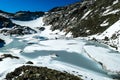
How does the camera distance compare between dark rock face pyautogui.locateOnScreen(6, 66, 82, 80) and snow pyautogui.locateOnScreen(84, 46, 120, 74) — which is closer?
dark rock face pyautogui.locateOnScreen(6, 66, 82, 80)

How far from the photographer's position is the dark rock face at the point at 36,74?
27.9m

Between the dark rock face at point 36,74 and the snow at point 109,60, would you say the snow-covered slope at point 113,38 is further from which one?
the dark rock face at point 36,74

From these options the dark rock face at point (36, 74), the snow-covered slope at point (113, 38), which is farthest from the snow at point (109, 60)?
the dark rock face at point (36, 74)

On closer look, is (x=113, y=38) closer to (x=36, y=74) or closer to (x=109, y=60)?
(x=109, y=60)

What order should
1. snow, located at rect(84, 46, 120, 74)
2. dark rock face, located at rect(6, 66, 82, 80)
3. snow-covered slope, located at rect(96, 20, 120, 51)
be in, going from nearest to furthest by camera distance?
dark rock face, located at rect(6, 66, 82, 80) → snow, located at rect(84, 46, 120, 74) → snow-covered slope, located at rect(96, 20, 120, 51)

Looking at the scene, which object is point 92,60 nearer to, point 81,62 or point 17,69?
point 81,62

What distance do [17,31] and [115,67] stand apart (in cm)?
15328

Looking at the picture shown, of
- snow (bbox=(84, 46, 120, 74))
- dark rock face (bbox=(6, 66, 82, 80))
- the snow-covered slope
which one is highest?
the snow-covered slope

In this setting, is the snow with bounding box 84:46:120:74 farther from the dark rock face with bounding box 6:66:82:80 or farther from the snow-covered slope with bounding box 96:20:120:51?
the dark rock face with bounding box 6:66:82:80

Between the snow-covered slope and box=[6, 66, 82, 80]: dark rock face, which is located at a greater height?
the snow-covered slope

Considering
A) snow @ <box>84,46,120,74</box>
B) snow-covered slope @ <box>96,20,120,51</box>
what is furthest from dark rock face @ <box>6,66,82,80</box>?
snow-covered slope @ <box>96,20,120,51</box>

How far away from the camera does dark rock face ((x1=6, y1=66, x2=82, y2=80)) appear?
2791 centimetres

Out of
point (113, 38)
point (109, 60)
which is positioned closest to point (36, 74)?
point (109, 60)

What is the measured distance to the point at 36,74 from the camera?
28766 millimetres
